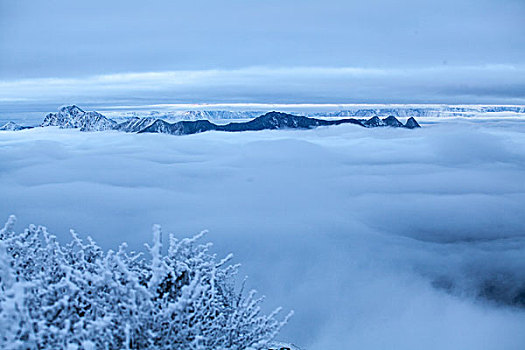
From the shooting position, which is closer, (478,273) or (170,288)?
(170,288)

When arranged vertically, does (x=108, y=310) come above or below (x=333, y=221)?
above

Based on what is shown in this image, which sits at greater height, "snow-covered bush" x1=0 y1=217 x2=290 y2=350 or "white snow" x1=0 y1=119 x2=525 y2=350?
"snow-covered bush" x1=0 y1=217 x2=290 y2=350

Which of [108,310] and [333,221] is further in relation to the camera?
[333,221]

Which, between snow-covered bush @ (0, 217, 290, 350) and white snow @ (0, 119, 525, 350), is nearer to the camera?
snow-covered bush @ (0, 217, 290, 350)

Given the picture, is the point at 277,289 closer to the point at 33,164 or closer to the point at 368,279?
the point at 368,279

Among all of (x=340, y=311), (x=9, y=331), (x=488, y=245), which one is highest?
(x=9, y=331)

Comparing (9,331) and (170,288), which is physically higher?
(9,331)

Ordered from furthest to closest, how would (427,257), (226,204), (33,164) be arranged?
(33,164), (226,204), (427,257)

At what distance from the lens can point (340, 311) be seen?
2805 cm

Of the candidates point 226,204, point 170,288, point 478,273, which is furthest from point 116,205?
point 170,288

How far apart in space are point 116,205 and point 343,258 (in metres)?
37.7

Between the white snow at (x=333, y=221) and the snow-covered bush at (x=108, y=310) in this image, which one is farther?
the white snow at (x=333, y=221)

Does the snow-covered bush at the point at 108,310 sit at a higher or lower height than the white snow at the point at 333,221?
higher

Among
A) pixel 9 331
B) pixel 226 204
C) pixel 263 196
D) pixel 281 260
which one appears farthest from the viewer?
pixel 263 196
